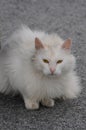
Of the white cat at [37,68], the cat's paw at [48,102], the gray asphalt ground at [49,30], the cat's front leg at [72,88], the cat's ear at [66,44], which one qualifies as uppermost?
the cat's ear at [66,44]

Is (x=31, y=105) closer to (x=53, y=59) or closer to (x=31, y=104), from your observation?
(x=31, y=104)

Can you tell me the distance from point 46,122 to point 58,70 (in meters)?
0.38

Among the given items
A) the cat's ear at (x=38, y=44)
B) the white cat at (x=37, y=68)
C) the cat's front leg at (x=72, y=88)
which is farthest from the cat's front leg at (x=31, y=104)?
the cat's ear at (x=38, y=44)

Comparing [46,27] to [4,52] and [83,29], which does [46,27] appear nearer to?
[83,29]

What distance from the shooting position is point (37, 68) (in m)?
2.27

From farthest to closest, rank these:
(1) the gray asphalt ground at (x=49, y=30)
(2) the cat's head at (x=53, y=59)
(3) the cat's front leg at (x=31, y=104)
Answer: (3) the cat's front leg at (x=31, y=104) → (1) the gray asphalt ground at (x=49, y=30) → (2) the cat's head at (x=53, y=59)

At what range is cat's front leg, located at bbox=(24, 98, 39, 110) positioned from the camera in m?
2.44

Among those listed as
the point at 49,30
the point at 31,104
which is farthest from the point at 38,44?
the point at 49,30

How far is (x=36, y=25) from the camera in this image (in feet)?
12.9

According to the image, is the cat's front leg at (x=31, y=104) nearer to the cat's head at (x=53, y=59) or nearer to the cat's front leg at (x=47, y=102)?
the cat's front leg at (x=47, y=102)

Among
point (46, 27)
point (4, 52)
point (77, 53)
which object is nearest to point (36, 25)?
point (46, 27)

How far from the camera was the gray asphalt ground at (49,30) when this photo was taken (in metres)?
2.34

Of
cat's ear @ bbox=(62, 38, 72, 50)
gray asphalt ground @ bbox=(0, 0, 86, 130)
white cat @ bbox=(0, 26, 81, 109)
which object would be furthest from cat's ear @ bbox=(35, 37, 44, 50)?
gray asphalt ground @ bbox=(0, 0, 86, 130)

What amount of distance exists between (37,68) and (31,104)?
313mm
